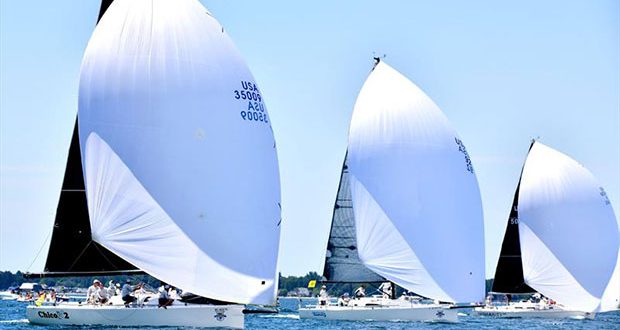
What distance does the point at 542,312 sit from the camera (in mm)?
59750

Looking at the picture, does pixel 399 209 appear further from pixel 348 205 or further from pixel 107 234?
pixel 107 234

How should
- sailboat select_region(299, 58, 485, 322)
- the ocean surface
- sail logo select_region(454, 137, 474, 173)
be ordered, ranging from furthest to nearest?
sail logo select_region(454, 137, 474, 173) < sailboat select_region(299, 58, 485, 322) < the ocean surface

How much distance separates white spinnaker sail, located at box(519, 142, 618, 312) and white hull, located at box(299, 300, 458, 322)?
419 inches

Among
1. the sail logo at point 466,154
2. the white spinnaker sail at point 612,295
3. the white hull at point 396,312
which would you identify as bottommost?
the white hull at point 396,312

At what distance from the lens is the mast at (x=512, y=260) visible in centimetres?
6275

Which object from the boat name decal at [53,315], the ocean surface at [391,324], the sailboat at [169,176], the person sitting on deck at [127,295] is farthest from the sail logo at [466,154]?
the boat name decal at [53,315]

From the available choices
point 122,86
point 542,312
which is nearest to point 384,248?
point 542,312

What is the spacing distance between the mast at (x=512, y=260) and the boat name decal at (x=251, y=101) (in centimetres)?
2497

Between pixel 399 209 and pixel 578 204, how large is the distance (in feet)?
42.5

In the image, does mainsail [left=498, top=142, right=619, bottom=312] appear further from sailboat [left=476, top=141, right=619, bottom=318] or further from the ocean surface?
the ocean surface

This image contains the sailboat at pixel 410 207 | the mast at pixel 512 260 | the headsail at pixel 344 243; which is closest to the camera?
the sailboat at pixel 410 207

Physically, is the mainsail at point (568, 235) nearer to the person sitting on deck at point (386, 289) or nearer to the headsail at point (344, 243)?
the person sitting on deck at point (386, 289)

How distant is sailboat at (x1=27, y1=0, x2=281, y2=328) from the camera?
38000 millimetres

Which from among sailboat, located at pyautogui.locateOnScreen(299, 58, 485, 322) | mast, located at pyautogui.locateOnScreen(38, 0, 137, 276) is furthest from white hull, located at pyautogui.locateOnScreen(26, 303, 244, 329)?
sailboat, located at pyautogui.locateOnScreen(299, 58, 485, 322)
